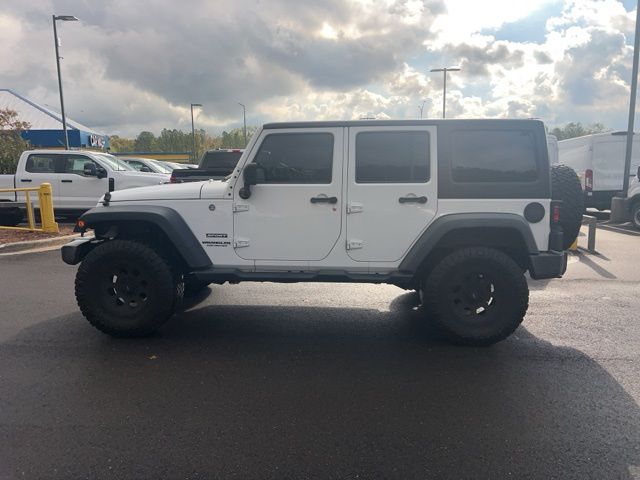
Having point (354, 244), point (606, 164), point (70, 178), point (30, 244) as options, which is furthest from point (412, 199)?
point (606, 164)

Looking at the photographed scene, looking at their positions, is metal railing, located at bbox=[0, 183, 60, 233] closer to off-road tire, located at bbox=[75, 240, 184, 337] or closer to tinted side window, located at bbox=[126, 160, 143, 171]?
off-road tire, located at bbox=[75, 240, 184, 337]

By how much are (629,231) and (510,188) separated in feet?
32.9

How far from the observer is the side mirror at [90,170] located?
11.9 meters

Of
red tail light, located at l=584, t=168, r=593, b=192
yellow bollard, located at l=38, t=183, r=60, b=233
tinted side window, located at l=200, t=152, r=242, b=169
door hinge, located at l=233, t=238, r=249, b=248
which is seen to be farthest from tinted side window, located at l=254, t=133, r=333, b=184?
red tail light, located at l=584, t=168, r=593, b=192

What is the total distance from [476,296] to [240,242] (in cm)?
224

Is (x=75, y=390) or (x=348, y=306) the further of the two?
(x=348, y=306)

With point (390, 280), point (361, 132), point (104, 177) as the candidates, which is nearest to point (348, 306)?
point (390, 280)

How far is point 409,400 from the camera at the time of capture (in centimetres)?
343

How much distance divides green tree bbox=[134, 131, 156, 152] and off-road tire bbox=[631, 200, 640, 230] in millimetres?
75575

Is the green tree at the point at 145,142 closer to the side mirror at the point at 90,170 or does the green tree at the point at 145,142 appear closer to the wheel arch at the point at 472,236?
the side mirror at the point at 90,170

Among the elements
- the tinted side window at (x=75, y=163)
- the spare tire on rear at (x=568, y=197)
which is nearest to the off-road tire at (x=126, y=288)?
the spare tire on rear at (x=568, y=197)

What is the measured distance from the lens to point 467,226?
4.22 meters

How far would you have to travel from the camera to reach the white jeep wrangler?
4305mm

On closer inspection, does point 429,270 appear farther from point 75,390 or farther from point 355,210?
point 75,390
